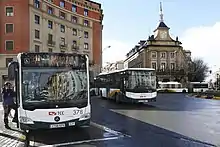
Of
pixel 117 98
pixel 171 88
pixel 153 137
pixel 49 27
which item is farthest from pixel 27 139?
pixel 171 88

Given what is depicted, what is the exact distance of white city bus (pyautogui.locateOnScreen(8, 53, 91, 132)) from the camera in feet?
34.3

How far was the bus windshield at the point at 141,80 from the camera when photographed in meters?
24.7

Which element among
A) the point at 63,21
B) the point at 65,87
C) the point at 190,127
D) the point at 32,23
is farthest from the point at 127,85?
the point at 63,21

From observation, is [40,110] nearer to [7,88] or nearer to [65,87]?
[65,87]

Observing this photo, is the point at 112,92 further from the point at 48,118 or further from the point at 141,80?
the point at 48,118

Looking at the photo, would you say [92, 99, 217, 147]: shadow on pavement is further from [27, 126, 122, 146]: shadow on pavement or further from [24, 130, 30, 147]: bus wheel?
[24, 130, 30, 147]: bus wheel

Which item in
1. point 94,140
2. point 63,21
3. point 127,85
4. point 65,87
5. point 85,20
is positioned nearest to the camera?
point 94,140

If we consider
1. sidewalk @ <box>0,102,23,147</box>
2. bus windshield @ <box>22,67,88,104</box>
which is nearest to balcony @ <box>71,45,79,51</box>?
sidewalk @ <box>0,102,23,147</box>

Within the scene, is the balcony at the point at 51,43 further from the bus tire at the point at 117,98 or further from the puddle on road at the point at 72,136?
the puddle on road at the point at 72,136

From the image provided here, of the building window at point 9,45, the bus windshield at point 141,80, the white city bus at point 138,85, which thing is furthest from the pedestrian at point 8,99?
the building window at point 9,45

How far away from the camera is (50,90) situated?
35.2 feet

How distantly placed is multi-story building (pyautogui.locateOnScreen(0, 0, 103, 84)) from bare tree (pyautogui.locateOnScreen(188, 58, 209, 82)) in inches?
1200

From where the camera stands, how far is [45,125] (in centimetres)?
1050

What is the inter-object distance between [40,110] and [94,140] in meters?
1.99
